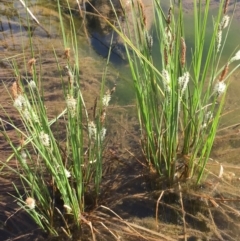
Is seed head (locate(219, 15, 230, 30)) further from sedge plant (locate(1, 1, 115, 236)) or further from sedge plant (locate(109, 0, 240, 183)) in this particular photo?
sedge plant (locate(1, 1, 115, 236))

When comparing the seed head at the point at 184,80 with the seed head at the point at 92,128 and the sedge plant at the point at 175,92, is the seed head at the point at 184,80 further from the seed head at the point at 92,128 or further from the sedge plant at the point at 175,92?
the seed head at the point at 92,128

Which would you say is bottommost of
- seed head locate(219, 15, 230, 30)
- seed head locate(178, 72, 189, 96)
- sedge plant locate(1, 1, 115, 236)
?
sedge plant locate(1, 1, 115, 236)

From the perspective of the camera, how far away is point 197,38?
5.16 ft

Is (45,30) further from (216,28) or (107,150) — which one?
(216,28)

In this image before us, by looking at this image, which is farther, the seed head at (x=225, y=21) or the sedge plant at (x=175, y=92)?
the sedge plant at (x=175, y=92)

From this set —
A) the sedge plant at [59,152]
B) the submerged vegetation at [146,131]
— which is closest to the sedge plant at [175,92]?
the submerged vegetation at [146,131]

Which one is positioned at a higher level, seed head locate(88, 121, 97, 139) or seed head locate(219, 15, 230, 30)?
seed head locate(219, 15, 230, 30)

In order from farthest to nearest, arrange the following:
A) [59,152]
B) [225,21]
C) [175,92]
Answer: [59,152]
[175,92]
[225,21]

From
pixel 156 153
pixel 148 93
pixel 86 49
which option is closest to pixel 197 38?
pixel 148 93

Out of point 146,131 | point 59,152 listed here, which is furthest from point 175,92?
point 59,152

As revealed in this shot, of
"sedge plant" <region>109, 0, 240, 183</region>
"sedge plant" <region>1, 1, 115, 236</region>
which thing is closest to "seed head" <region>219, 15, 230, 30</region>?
"sedge plant" <region>109, 0, 240, 183</region>

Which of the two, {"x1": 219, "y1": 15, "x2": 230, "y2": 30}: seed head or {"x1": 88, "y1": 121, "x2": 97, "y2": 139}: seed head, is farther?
{"x1": 88, "y1": 121, "x2": 97, "y2": 139}: seed head

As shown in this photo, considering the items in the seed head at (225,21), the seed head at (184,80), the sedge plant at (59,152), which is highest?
the seed head at (225,21)

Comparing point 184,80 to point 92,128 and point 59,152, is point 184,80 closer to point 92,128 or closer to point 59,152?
point 92,128
